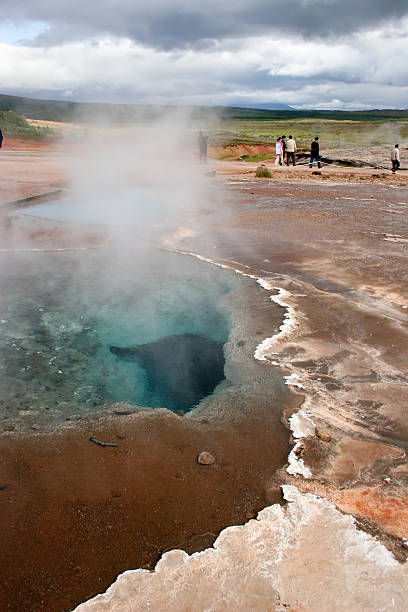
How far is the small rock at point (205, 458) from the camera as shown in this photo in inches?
91.8

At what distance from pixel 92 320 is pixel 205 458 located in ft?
6.55

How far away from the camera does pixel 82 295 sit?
4582 millimetres

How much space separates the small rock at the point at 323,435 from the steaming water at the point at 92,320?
2.52 ft

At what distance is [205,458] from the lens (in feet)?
7.72

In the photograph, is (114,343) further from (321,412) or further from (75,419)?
(321,412)

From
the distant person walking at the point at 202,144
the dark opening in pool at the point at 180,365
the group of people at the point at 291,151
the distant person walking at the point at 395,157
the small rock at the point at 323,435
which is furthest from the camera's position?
Answer: the distant person walking at the point at 202,144

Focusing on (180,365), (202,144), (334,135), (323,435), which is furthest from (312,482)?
(334,135)

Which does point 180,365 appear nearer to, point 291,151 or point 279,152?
point 291,151

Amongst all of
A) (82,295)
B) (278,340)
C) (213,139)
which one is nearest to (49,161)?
(213,139)

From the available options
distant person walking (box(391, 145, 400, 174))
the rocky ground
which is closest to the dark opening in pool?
the rocky ground

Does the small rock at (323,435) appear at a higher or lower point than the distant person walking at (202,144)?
lower

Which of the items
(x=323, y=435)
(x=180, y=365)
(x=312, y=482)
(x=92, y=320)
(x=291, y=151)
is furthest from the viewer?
(x=291, y=151)

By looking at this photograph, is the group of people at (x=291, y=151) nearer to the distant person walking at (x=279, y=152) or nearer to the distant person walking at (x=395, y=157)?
the distant person walking at (x=279, y=152)

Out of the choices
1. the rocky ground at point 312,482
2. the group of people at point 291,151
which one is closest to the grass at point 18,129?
the group of people at point 291,151
